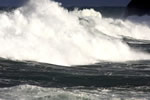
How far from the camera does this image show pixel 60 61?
24812 millimetres

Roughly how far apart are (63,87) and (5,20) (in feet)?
34.3

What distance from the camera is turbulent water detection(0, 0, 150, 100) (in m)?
17.0

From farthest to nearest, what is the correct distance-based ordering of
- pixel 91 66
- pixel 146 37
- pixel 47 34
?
pixel 146 37
pixel 47 34
pixel 91 66

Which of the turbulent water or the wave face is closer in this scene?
the turbulent water

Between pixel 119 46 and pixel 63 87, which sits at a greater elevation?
pixel 119 46

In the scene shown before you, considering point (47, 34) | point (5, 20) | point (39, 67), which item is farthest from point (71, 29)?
point (39, 67)

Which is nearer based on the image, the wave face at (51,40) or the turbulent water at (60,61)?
the turbulent water at (60,61)

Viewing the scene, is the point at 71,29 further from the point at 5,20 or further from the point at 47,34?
the point at 5,20

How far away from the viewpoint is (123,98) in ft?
53.8

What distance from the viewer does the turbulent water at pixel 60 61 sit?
17.0 meters

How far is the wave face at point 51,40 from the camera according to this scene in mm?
24953

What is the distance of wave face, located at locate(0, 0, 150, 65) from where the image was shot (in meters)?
25.0

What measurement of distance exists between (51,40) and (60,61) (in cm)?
323

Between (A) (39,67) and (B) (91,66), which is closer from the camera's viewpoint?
(A) (39,67)
